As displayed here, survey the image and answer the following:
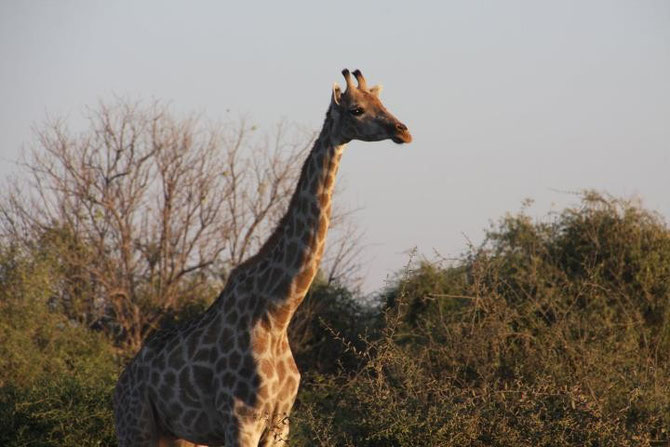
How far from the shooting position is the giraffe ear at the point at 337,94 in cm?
789

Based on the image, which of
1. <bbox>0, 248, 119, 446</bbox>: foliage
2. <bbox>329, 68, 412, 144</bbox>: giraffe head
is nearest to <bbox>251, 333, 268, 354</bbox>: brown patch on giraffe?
<bbox>329, 68, 412, 144</bbox>: giraffe head

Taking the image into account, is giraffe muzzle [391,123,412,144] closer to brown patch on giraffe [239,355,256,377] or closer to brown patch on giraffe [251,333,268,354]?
brown patch on giraffe [251,333,268,354]

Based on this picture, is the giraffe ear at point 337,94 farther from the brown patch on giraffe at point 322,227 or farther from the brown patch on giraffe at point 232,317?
the brown patch on giraffe at point 232,317

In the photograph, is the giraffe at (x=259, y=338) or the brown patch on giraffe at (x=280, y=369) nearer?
the giraffe at (x=259, y=338)

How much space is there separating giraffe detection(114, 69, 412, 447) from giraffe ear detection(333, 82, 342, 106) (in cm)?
1

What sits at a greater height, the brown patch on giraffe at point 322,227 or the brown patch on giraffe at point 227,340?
the brown patch on giraffe at point 322,227

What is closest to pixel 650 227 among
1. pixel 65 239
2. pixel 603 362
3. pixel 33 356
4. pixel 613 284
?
pixel 613 284

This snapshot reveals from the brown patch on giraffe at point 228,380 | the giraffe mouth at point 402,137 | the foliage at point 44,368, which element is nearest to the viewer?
the giraffe mouth at point 402,137

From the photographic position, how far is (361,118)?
7.60 meters

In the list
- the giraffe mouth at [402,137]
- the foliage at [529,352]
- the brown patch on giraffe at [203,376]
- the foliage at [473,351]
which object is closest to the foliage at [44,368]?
the foliage at [473,351]

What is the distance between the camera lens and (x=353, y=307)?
20406mm

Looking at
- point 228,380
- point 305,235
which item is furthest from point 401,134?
point 228,380

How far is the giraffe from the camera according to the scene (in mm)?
7738

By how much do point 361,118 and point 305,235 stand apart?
39.7 inches
